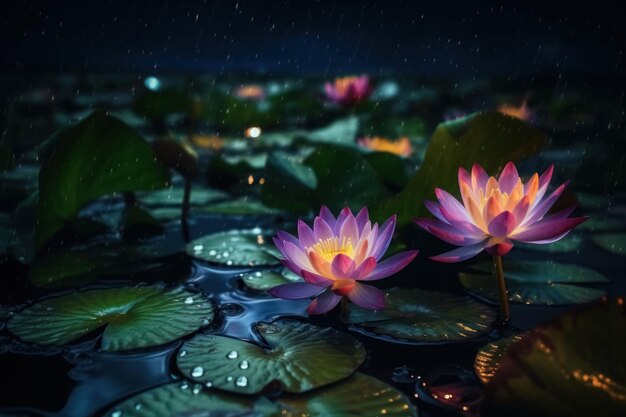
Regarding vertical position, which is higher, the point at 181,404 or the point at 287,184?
Result: the point at 287,184

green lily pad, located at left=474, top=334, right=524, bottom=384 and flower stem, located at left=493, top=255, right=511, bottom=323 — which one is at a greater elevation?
flower stem, located at left=493, top=255, right=511, bottom=323

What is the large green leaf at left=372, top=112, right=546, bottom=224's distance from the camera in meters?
1.30

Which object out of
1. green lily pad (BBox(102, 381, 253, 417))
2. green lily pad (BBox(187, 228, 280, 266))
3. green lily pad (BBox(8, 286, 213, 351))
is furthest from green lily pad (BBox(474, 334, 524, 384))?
green lily pad (BBox(187, 228, 280, 266))

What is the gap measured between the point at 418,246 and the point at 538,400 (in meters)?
0.77

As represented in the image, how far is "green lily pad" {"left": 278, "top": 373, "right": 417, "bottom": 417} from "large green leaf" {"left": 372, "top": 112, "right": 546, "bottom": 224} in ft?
1.78

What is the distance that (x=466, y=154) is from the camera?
132cm

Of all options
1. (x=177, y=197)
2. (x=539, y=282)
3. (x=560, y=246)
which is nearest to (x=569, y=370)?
(x=539, y=282)

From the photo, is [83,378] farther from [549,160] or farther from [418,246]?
[549,160]

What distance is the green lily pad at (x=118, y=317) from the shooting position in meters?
1.02

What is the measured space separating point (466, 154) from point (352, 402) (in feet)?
2.44

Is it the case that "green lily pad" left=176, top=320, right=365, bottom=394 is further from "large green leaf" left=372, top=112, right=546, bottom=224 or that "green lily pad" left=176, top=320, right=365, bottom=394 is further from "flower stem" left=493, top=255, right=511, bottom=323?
"large green leaf" left=372, top=112, right=546, bottom=224

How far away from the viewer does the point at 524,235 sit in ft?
3.26

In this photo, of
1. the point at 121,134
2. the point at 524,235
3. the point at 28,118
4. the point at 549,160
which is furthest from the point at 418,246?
the point at 28,118

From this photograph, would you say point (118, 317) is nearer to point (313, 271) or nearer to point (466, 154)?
point (313, 271)
